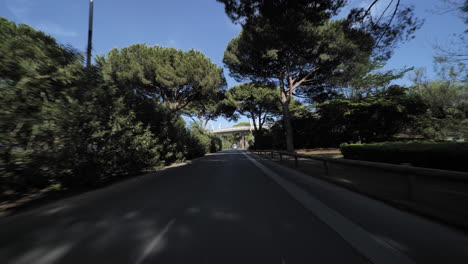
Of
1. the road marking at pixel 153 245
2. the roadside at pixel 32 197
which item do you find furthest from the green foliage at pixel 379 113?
the roadside at pixel 32 197

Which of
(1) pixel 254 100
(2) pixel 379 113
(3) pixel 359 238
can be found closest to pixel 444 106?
(2) pixel 379 113

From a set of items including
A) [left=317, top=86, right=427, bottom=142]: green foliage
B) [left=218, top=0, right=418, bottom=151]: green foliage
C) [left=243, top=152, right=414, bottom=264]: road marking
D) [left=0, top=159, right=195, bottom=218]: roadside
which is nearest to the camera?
[left=243, top=152, right=414, bottom=264]: road marking

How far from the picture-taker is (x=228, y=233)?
7.87 ft

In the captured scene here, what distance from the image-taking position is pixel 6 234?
2.51 metres

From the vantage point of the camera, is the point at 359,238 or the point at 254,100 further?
the point at 254,100

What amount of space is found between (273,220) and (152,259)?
175 cm

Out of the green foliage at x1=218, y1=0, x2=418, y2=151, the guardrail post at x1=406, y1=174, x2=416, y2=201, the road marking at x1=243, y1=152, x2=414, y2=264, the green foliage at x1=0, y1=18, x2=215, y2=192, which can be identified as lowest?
the road marking at x1=243, y1=152, x2=414, y2=264

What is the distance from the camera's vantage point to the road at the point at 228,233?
6.25 ft

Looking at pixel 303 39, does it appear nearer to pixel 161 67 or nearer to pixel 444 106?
pixel 161 67

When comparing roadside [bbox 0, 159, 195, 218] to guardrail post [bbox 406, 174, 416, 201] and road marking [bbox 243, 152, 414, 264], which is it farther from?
guardrail post [bbox 406, 174, 416, 201]

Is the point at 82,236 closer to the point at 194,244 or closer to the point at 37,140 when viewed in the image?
the point at 194,244

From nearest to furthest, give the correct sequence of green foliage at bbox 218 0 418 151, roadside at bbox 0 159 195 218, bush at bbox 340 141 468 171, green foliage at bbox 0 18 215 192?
1. green foliage at bbox 0 18 215 192
2. roadside at bbox 0 159 195 218
3. bush at bbox 340 141 468 171
4. green foliage at bbox 218 0 418 151

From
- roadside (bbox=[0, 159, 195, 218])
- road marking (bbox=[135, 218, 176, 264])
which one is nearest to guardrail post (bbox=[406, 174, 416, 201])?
road marking (bbox=[135, 218, 176, 264])

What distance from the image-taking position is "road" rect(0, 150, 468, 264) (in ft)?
6.25
